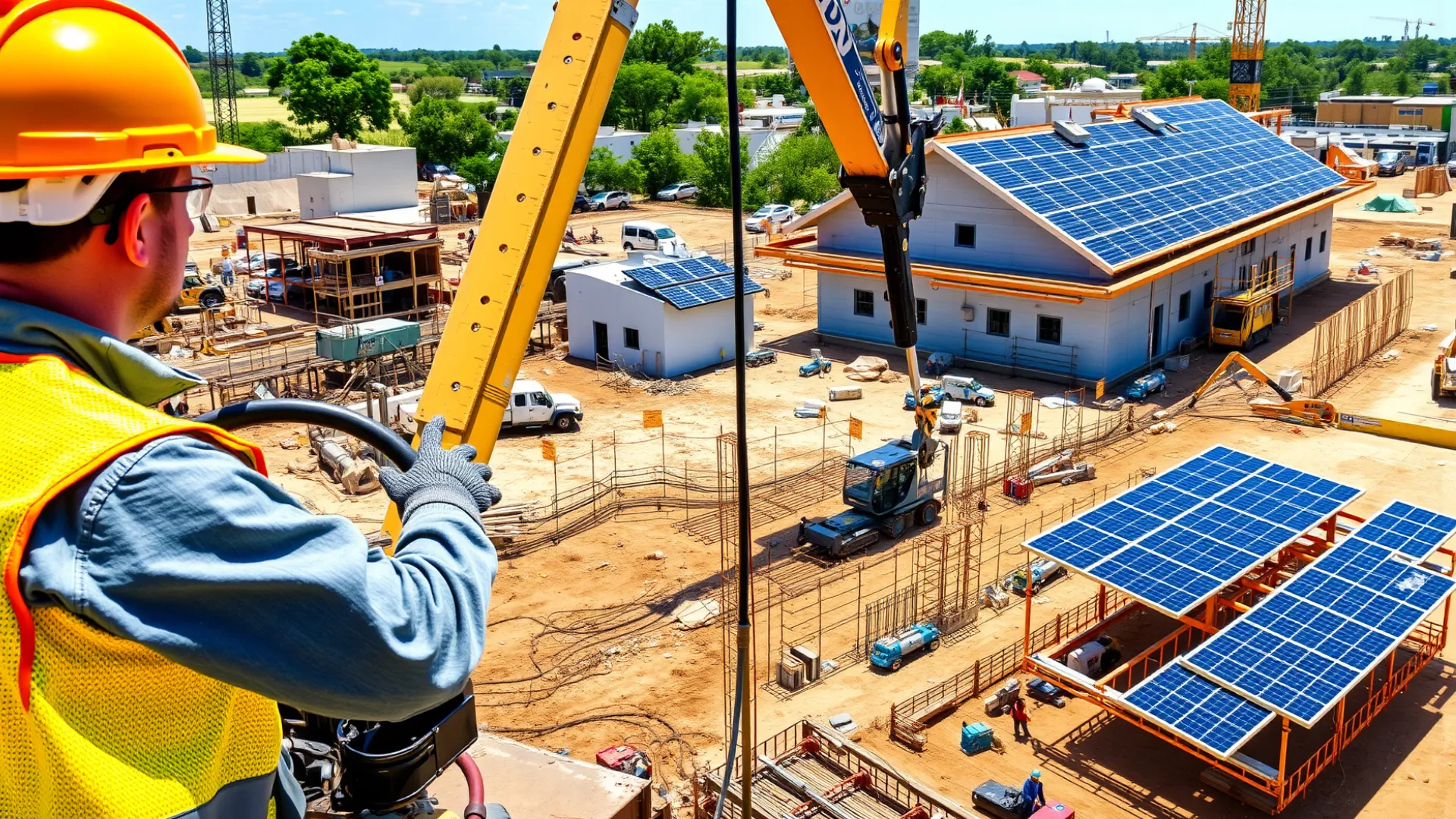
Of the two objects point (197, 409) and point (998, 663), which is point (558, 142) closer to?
point (998, 663)

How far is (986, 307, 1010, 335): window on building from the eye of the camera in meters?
37.9

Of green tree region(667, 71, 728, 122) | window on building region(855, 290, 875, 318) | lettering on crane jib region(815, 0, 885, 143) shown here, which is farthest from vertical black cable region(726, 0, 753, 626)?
green tree region(667, 71, 728, 122)

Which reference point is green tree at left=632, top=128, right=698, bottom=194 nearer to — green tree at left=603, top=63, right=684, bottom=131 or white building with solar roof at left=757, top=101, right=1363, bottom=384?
green tree at left=603, top=63, right=684, bottom=131

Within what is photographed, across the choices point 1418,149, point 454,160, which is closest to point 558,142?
point 454,160

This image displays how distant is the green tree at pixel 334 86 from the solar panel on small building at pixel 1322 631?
87115 mm

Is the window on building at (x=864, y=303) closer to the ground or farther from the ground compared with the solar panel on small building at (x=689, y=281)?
closer to the ground

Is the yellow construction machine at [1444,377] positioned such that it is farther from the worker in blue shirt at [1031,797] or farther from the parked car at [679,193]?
the parked car at [679,193]

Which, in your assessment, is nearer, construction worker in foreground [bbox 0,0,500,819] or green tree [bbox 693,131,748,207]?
construction worker in foreground [bbox 0,0,500,819]

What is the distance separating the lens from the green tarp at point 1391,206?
68500 mm

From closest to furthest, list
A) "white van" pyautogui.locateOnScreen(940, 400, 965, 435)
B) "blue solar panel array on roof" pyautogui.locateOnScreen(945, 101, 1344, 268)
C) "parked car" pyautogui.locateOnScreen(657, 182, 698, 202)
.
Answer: "white van" pyautogui.locateOnScreen(940, 400, 965, 435) < "blue solar panel array on roof" pyautogui.locateOnScreen(945, 101, 1344, 268) < "parked car" pyautogui.locateOnScreen(657, 182, 698, 202)

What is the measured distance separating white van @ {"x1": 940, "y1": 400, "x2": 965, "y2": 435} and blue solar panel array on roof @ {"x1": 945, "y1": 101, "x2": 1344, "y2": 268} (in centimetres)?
636

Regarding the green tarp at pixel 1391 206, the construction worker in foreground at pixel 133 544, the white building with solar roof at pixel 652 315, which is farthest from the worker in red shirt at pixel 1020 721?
the green tarp at pixel 1391 206

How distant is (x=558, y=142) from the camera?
46.2ft

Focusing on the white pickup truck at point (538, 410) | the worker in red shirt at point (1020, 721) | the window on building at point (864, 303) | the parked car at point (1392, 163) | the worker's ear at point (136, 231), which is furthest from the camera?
the parked car at point (1392, 163)
